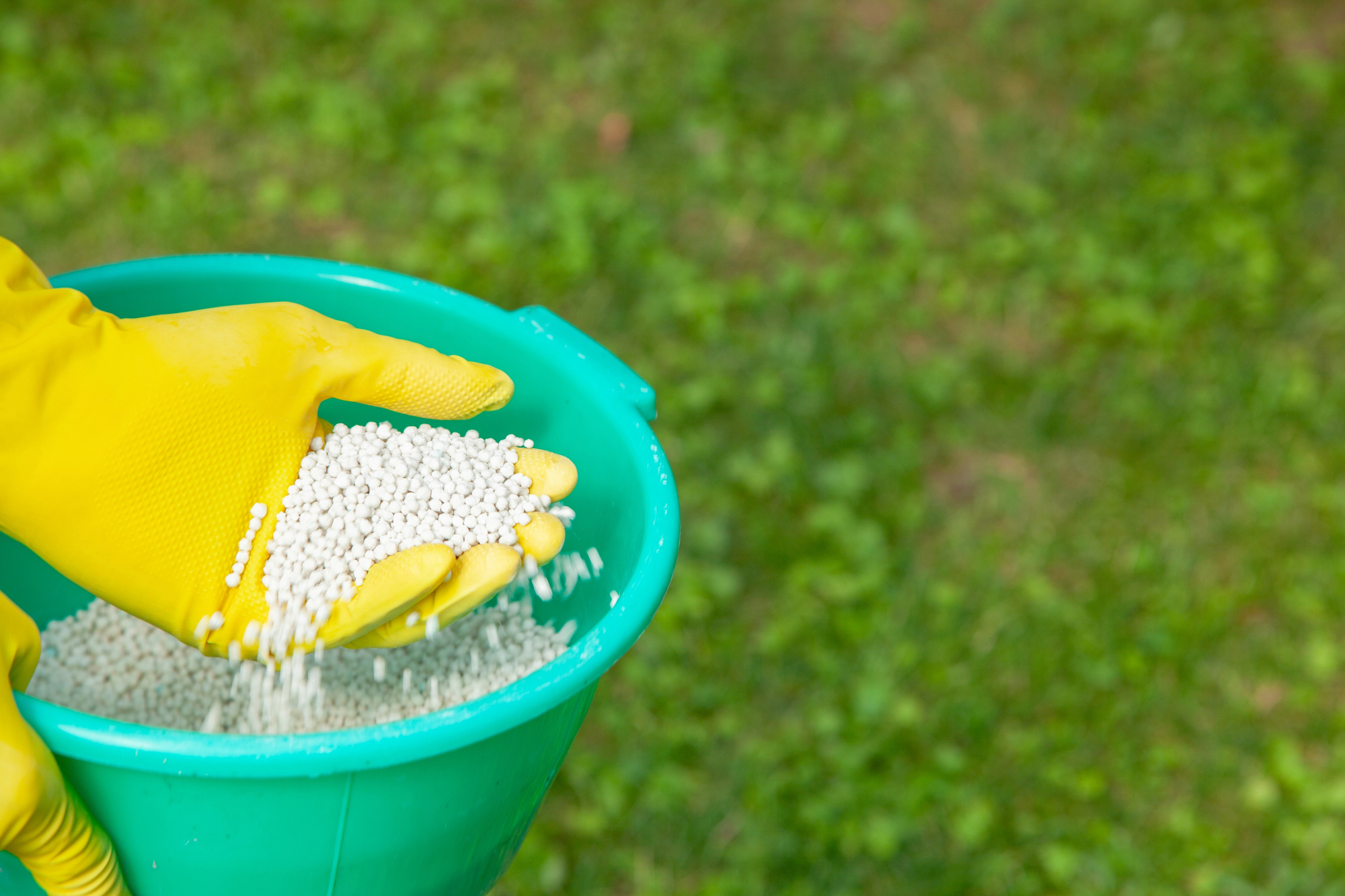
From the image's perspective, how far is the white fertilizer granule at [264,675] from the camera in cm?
118

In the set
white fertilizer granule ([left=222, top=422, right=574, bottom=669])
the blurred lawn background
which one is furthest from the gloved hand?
the blurred lawn background

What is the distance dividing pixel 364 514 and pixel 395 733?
29cm

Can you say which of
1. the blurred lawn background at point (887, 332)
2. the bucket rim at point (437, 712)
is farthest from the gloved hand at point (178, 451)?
the blurred lawn background at point (887, 332)

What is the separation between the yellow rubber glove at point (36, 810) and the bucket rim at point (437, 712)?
2 centimetres

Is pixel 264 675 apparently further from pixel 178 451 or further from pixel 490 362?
pixel 490 362

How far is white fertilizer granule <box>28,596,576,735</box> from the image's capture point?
1180 mm

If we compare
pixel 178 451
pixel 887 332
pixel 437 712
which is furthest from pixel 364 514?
pixel 887 332

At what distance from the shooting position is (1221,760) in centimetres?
184

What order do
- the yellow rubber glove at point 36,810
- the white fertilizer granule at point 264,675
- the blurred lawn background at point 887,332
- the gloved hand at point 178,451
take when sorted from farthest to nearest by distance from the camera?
the blurred lawn background at point 887,332, the white fertilizer granule at point 264,675, the gloved hand at point 178,451, the yellow rubber glove at point 36,810

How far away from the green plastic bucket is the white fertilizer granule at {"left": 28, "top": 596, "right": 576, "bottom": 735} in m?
0.08

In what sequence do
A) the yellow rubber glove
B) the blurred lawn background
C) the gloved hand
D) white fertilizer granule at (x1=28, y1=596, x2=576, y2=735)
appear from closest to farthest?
1. the yellow rubber glove
2. the gloved hand
3. white fertilizer granule at (x1=28, y1=596, x2=576, y2=735)
4. the blurred lawn background

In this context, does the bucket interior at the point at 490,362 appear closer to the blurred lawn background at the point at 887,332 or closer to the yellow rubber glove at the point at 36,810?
the yellow rubber glove at the point at 36,810

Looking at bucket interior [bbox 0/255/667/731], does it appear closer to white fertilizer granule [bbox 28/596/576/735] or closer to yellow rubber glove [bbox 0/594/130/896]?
white fertilizer granule [bbox 28/596/576/735]

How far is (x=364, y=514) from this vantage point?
107 centimetres
